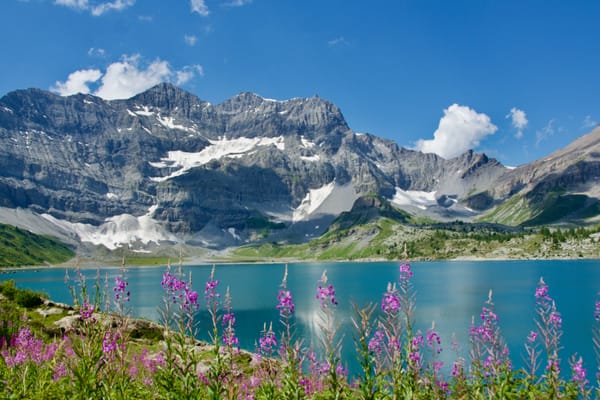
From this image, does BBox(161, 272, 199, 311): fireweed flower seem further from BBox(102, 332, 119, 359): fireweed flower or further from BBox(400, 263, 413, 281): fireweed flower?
BBox(400, 263, 413, 281): fireweed flower

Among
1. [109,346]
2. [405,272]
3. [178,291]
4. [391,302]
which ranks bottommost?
[109,346]

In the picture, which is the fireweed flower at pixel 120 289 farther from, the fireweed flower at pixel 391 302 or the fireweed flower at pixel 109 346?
the fireweed flower at pixel 391 302

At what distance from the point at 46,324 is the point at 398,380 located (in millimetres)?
24611

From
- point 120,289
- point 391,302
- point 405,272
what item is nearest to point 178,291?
point 120,289

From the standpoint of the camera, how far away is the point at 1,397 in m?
8.96

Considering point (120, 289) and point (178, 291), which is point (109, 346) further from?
point (178, 291)

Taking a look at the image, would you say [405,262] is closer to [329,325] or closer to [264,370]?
Answer: [329,325]

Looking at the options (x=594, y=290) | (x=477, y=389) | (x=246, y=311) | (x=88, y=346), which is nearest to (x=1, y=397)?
(x=88, y=346)

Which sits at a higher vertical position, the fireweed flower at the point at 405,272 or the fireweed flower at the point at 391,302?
the fireweed flower at the point at 405,272

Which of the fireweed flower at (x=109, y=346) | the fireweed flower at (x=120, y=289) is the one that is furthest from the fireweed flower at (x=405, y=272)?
the fireweed flower at (x=109, y=346)

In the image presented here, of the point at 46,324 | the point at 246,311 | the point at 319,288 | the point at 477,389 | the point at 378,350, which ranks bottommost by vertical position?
the point at 246,311

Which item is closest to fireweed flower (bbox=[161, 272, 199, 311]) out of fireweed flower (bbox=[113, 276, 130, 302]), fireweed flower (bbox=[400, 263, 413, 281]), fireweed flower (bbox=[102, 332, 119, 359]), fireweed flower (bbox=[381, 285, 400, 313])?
fireweed flower (bbox=[113, 276, 130, 302])

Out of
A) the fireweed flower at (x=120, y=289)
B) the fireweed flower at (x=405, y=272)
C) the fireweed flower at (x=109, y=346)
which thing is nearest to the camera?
the fireweed flower at (x=109, y=346)

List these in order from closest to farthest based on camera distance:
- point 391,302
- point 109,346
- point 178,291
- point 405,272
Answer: point 109,346 → point 391,302 → point 405,272 → point 178,291
